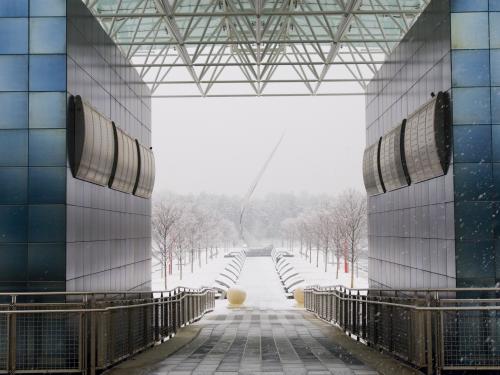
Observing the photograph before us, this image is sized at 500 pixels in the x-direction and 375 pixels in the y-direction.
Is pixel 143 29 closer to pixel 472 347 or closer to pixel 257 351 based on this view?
pixel 257 351

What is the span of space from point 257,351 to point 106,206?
8664 mm

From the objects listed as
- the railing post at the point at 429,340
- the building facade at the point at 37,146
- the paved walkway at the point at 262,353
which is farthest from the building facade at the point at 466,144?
the building facade at the point at 37,146

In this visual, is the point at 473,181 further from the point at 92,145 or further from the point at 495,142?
the point at 92,145

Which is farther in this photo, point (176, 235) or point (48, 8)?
point (176, 235)

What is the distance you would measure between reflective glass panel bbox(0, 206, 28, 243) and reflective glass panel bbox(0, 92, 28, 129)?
1857 millimetres

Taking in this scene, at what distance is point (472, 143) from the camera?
15.1m

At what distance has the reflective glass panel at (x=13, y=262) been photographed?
1568cm

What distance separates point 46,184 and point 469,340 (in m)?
9.48

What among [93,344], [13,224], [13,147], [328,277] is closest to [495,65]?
[93,344]

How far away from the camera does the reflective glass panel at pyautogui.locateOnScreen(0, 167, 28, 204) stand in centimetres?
1590

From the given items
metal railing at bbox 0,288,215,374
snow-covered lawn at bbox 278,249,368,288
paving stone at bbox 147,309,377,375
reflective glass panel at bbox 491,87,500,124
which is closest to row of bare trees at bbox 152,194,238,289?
snow-covered lawn at bbox 278,249,368,288

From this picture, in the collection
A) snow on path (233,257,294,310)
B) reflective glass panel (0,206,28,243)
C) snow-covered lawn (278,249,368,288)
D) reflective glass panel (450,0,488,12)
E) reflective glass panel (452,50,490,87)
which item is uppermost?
reflective glass panel (450,0,488,12)

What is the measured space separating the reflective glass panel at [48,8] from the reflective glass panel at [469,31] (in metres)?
8.65

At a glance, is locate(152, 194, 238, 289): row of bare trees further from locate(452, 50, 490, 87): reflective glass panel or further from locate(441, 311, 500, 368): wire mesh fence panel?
locate(441, 311, 500, 368): wire mesh fence panel
